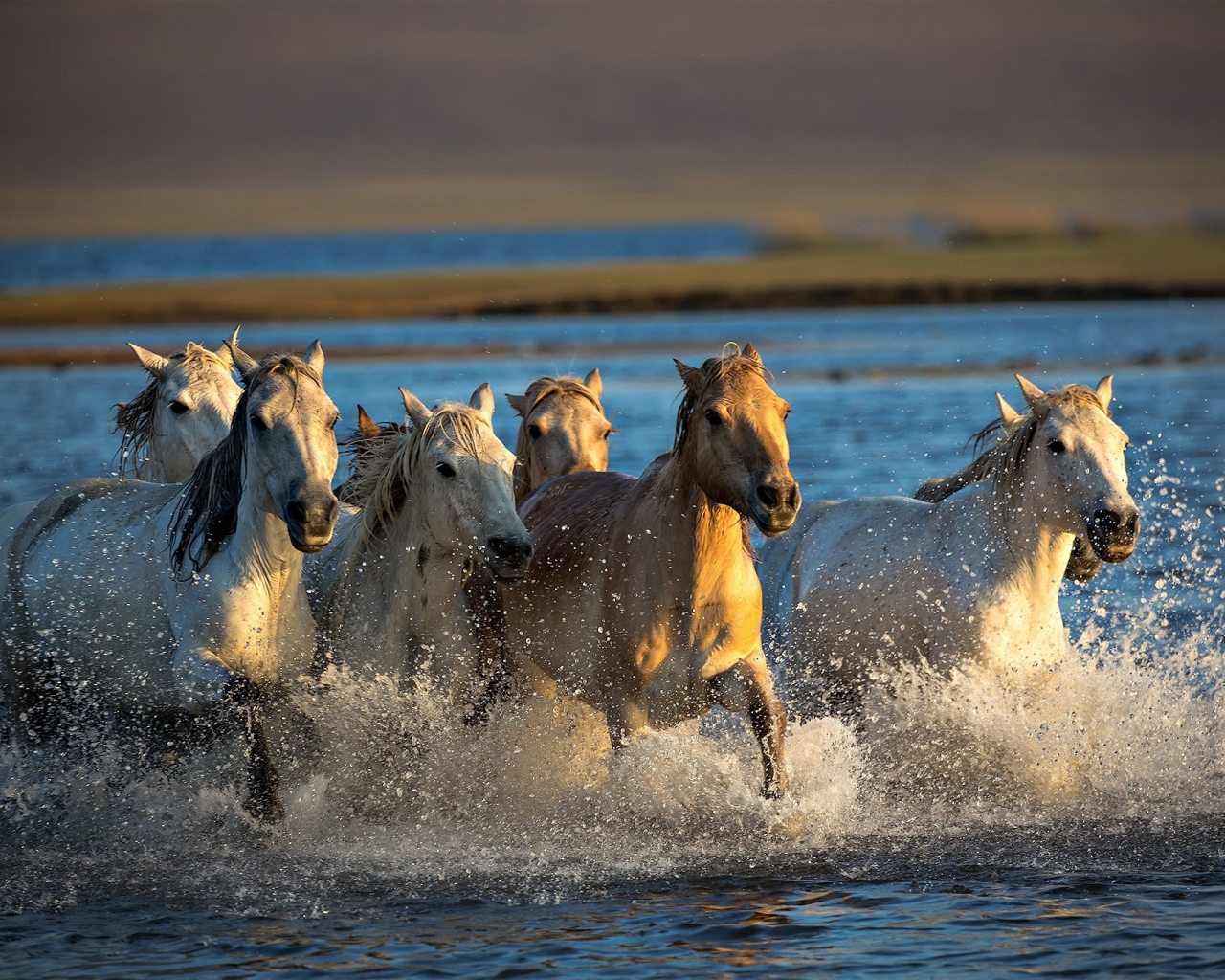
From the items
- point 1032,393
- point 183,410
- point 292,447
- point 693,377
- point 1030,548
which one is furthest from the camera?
point 183,410

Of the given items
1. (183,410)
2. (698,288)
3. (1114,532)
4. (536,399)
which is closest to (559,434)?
(536,399)

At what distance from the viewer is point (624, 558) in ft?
21.2

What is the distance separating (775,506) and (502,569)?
1018 millimetres

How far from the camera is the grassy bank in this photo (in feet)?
128

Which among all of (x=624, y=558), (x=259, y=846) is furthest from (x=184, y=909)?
(x=624, y=558)

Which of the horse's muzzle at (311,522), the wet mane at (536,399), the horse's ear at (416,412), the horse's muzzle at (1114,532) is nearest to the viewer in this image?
the horse's muzzle at (311,522)

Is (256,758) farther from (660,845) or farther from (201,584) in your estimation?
(660,845)

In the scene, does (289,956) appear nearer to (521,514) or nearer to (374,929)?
(374,929)

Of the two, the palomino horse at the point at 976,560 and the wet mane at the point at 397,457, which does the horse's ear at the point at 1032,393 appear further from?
the wet mane at the point at 397,457

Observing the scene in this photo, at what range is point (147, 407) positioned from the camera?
809 centimetres

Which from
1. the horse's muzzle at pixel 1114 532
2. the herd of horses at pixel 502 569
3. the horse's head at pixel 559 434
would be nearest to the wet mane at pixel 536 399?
the horse's head at pixel 559 434

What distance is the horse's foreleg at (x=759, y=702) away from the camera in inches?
245

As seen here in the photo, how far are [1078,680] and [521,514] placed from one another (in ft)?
8.57

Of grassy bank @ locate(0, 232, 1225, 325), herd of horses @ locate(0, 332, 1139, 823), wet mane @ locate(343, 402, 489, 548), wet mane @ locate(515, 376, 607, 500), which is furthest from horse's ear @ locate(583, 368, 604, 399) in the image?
grassy bank @ locate(0, 232, 1225, 325)
